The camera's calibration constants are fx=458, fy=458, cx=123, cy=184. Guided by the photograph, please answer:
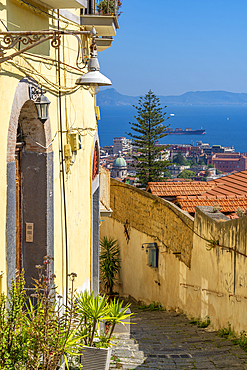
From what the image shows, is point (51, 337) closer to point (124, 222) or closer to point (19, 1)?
point (19, 1)

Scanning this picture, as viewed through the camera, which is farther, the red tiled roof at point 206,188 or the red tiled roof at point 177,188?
the red tiled roof at point 177,188

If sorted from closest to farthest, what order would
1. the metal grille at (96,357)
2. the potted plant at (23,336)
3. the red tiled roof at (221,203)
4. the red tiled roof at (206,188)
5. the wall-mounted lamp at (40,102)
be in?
the potted plant at (23,336)
the wall-mounted lamp at (40,102)
the metal grille at (96,357)
the red tiled roof at (221,203)
the red tiled roof at (206,188)

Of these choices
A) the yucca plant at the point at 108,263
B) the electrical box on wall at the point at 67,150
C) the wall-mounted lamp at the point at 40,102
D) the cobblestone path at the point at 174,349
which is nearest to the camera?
the wall-mounted lamp at the point at 40,102

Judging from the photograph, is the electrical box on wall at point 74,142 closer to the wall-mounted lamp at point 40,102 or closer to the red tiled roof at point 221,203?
the wall-mounted lamp at point 40,102

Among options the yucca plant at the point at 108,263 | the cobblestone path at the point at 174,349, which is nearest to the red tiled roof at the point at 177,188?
the yucca plant at the point at 108,263

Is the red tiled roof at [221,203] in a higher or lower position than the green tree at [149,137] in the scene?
lower

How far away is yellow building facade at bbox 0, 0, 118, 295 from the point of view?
3953 millimetres

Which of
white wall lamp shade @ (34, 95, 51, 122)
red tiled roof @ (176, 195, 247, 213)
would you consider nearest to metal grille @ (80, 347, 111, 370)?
white wall lamp shade @ (34, 95, 51, 122)

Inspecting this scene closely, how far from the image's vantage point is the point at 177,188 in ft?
41.4

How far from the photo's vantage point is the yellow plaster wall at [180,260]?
6.64 m

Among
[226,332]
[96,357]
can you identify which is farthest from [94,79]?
[226,332]

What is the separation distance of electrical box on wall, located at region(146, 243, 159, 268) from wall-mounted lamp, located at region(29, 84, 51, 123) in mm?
6821

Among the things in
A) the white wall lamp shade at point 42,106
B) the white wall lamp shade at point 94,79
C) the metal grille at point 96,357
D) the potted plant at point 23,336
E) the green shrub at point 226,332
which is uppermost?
the white wall lamp shade at point 94,79

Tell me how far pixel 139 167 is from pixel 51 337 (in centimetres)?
2367
